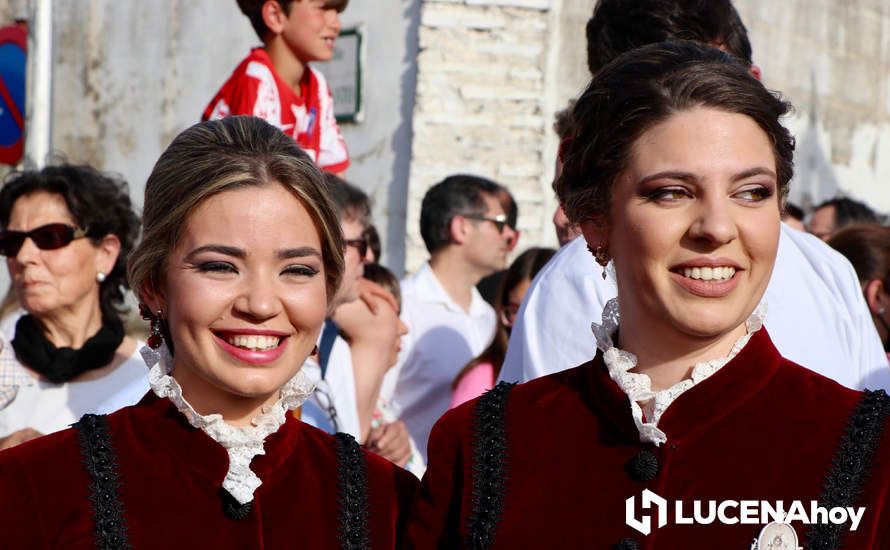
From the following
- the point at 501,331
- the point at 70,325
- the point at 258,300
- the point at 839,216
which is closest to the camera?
the point at 258,300

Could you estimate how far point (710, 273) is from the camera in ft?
8.87

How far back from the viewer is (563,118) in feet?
13.0

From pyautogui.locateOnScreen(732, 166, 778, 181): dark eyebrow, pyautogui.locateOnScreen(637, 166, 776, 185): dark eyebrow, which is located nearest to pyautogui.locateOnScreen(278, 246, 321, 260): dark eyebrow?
pyautogui.locateOnScreen(637, 166, 776, 185): dark eyebrow

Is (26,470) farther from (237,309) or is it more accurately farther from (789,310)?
(789,310)

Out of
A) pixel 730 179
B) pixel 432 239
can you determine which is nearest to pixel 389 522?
pixel 730 179

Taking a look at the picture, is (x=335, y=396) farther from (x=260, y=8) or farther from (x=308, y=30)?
(x=260, y=8)

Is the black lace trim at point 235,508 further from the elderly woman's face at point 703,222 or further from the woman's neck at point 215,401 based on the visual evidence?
the elderly woman's face at point 703,222

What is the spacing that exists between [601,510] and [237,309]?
87 centimetres

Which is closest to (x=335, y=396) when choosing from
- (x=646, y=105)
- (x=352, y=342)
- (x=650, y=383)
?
(x=352, y=342)

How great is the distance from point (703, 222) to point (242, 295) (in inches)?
38.4

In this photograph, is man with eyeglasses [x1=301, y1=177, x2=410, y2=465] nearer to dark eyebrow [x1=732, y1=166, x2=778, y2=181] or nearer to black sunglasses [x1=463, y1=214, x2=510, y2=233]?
black sunglasses [x1=463, y1=214, x2=510, y2=233]

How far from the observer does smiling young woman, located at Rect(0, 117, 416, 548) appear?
9.69 ft

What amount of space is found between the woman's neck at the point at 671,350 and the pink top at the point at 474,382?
9.60ft

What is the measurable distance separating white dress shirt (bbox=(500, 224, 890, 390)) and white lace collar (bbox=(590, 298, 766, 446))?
20.3 inches
